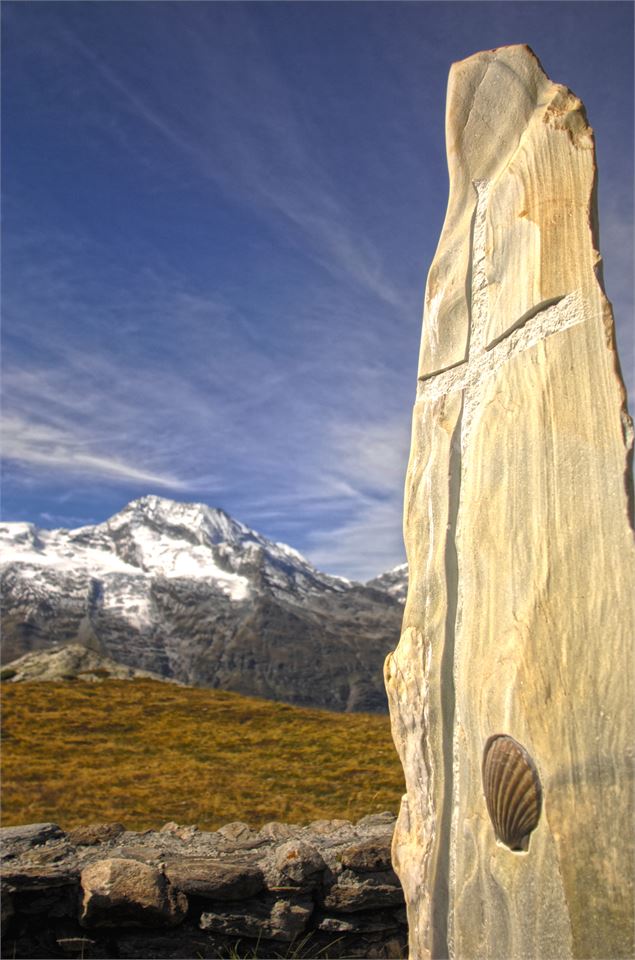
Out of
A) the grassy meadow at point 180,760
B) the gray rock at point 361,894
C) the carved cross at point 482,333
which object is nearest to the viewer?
the carved cross at point 482,333

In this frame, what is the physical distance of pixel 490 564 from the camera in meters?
3.03

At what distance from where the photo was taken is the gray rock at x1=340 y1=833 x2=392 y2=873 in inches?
275

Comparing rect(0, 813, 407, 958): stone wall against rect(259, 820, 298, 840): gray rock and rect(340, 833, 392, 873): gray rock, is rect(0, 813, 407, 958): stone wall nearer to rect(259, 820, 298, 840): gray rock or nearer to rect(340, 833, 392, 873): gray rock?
rect(340, 833, 392, 873): gray rock

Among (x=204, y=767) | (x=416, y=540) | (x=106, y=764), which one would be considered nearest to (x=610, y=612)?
(x=416, y=540)

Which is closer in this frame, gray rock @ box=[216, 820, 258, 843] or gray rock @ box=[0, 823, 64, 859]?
→ gray rock @ box=[0, 823, 64, 859]

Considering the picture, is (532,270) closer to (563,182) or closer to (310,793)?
(563,182)

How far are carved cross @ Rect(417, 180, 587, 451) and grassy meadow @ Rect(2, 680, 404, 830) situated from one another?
13.2 m

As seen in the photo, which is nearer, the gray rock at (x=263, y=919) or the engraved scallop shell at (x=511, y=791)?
the engraved scallop shell at (x=511, y=791)

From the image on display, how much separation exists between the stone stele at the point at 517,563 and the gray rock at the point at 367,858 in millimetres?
4159

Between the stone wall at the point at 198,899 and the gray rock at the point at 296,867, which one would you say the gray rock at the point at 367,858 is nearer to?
the stone wall at the point at 198,899

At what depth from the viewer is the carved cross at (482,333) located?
297 cm

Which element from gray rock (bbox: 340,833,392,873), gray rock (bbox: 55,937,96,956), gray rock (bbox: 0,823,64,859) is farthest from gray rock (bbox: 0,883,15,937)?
gray rock (bbox: 340,833,392,873)

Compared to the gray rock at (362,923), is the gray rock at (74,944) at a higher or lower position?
lower

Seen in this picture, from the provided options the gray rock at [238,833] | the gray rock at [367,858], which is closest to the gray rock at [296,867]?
the gray rock at [367,858]
